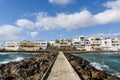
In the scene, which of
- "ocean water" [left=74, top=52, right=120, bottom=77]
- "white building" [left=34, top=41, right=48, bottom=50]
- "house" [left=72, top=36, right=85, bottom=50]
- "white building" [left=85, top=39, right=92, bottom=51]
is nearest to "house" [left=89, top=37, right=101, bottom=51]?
"white building" [left=85, top=39, right=92, bottom=51]

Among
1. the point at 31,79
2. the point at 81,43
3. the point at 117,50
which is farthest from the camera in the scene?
the point at 81,43

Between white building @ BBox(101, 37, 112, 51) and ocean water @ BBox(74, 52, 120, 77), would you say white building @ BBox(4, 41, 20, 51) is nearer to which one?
white building @ BBox(101, 37, 112, 51)

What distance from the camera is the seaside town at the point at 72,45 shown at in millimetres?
141875

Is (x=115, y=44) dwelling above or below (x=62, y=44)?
below

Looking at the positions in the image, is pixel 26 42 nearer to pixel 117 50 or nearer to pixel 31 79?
pixel 117 50

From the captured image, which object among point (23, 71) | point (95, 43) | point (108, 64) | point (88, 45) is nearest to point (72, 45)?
point (88, 45)

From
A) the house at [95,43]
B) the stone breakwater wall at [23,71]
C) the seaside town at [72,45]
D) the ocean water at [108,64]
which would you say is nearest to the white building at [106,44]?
the seaside town at [72,45]

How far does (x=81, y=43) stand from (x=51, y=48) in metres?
15.7

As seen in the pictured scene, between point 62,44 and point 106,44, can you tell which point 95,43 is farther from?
point 62,44

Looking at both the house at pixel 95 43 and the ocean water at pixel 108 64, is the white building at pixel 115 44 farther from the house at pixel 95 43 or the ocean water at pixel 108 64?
the ocean water at pixel 108 64

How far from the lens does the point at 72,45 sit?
147m

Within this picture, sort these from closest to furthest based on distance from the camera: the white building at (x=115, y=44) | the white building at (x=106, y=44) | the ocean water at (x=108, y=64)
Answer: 1. the ocean water at (x=108, y=64)
2. the white building at (x=106, y=44)
3. the white building at (x=115, y=44)

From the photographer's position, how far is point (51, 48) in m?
144

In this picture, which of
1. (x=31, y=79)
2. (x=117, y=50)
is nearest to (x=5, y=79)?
(x=31, y=79)
